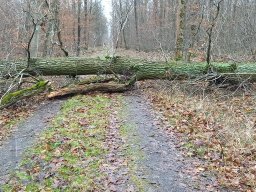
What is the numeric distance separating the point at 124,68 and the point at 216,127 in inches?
226

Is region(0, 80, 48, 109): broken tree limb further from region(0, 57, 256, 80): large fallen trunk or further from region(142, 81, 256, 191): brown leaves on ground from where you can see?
region(142, 81, 256, 191): brown leaves on ground

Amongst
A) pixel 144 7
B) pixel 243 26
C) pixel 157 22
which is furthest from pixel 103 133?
pixel 144 7

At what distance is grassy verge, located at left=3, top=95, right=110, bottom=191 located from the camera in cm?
591

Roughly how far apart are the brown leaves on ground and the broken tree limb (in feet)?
13.1

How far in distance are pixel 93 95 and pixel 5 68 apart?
3745 millimetres

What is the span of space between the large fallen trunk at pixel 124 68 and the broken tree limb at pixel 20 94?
4.78ft

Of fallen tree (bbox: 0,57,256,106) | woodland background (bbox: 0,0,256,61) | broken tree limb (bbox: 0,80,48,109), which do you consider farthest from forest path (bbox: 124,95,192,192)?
woodland background (bbox: 0,0,256,61)

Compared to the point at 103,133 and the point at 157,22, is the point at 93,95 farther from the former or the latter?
the point at 157,22

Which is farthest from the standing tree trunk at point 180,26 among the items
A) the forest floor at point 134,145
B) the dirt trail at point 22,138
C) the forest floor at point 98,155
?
the dirt trail at point 22,138

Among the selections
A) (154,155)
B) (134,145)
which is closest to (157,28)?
(134,145)

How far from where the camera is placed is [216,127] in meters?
8.35

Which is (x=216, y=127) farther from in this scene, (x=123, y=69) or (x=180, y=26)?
(x=180, y=26)

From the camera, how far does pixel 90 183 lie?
5.84 m

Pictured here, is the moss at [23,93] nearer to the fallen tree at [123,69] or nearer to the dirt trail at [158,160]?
the fallen tree at [123,69]
